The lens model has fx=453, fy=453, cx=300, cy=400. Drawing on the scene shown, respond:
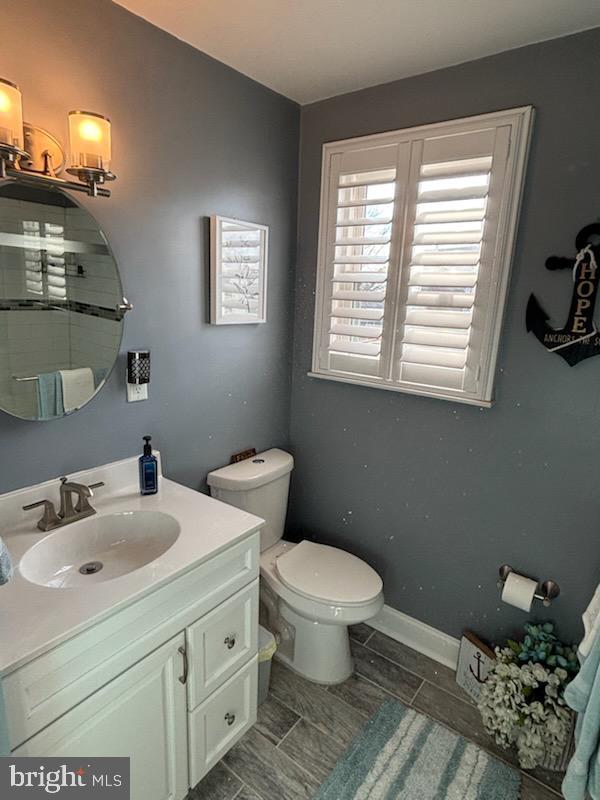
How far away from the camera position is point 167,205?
1.57 meters

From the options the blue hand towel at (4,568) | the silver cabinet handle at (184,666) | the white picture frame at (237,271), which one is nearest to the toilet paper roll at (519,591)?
the silver cabinet handle at (184,666)

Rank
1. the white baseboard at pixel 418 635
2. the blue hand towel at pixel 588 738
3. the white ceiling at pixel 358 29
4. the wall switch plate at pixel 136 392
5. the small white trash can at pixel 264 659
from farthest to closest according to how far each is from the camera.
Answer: the white baseboard at pixel 418 635
the small white trash can at pixel 264 659
the wall switch plate at pixel 136 392
the white ceiling at pixel 358 29
the blue hand towel at pixel 588 738

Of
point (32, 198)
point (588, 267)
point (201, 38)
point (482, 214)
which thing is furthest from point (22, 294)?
point (588, 267)

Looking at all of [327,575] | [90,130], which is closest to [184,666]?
[327,575]

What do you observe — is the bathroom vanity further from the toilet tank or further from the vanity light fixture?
the vanity light fixture

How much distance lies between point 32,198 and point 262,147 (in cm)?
99

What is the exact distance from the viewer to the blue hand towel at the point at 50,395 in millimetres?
1344

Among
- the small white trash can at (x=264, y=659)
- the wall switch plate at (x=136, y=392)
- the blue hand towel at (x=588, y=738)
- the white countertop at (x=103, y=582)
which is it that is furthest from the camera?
the small white trash can at (x=264, y=659)

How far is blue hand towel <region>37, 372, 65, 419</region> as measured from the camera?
52.9 inches

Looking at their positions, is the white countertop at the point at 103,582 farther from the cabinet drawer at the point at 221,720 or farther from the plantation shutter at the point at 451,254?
the plantation shutter at the point at 451,254

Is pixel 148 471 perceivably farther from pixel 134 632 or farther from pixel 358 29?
pixel 358 29

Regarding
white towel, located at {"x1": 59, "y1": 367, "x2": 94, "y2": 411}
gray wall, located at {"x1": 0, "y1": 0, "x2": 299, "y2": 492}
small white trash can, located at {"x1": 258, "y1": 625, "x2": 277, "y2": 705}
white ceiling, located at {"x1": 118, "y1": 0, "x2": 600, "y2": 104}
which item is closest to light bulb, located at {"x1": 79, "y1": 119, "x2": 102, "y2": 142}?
gray wall, located at {"x1": 0, "y1": 0, "x2": 299, "y2": 492}

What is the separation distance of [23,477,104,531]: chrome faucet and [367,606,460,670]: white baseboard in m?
1.46

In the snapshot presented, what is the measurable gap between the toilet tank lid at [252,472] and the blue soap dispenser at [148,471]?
357 mm
